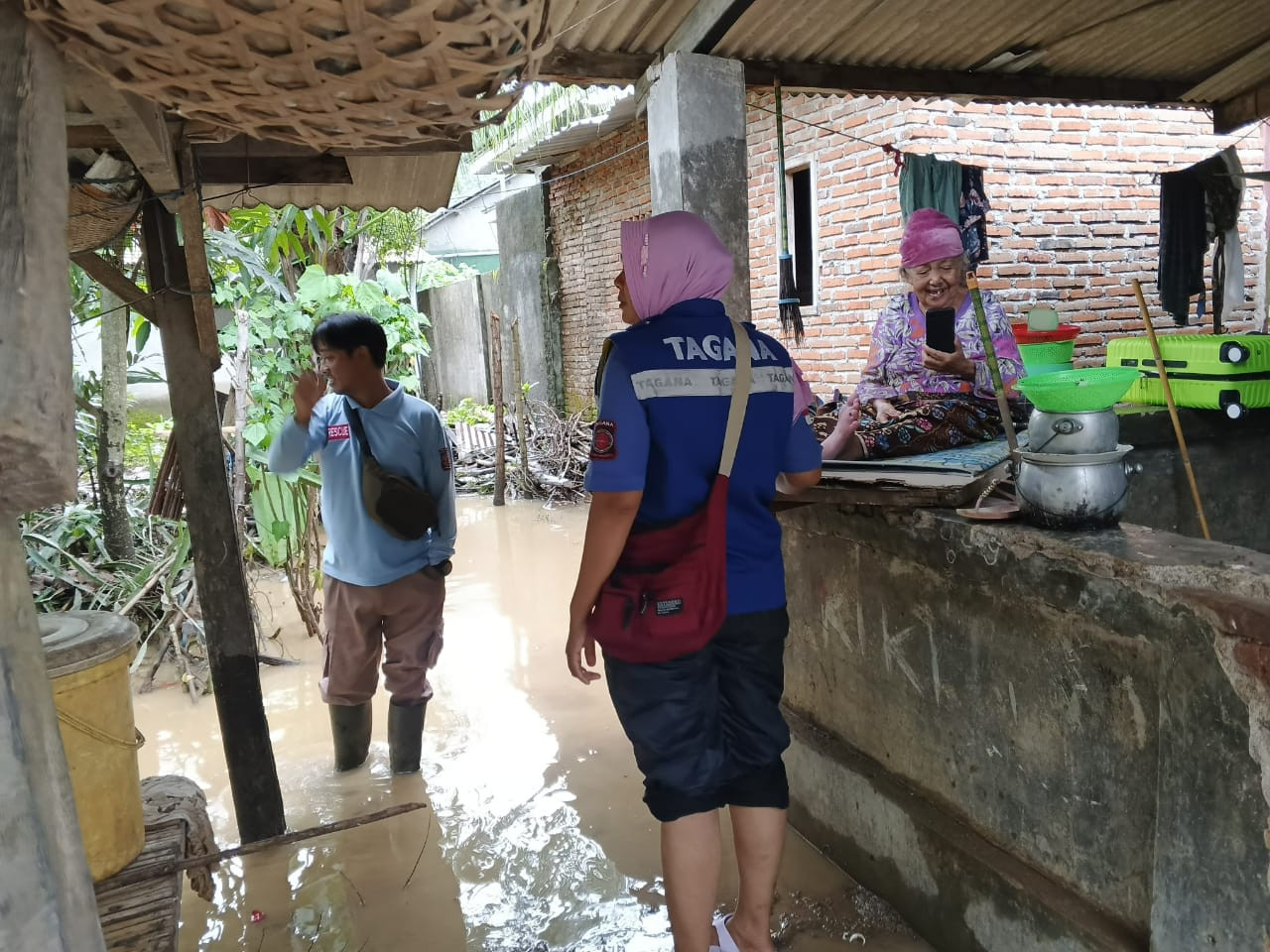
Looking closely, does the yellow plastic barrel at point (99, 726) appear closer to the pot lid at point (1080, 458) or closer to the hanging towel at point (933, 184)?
the pot lid at point (1080, 458)

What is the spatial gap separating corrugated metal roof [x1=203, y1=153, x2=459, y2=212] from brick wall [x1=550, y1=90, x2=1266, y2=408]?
12.8 ft

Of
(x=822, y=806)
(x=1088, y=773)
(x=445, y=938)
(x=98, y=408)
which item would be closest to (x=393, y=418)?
(x=445, y=938)

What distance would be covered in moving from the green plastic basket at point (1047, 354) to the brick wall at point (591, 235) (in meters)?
6.52

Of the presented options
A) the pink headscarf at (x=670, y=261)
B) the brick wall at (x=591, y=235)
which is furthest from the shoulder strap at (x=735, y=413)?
the brick wall at (x=591, y=235)

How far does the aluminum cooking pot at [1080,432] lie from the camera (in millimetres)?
2041

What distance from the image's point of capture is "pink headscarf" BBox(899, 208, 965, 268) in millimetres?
3703

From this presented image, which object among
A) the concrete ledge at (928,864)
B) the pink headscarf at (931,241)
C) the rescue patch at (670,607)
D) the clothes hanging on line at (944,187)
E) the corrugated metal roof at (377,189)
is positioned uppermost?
the clothes hanging on line at (944,187)

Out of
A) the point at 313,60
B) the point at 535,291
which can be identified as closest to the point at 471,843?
the point at 313,60

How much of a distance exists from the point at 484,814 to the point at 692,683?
1790 mm

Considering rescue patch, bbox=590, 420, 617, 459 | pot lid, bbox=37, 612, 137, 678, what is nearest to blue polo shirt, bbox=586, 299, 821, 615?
rescue patch, bbox=590, 420, 617, 459

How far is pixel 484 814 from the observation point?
140 inches

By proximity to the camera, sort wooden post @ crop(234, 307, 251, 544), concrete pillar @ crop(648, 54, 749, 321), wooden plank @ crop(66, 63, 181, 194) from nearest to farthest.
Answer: wooden plank @ crop(66, 63, 181, 194)
concrete pillar @ crop(648, 54, 749, 321)
wooden post @ crop(234, 307, 251, 544)

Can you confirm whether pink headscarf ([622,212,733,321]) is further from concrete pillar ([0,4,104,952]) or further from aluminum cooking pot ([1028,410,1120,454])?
concrete pillar ([0,4,104,952])

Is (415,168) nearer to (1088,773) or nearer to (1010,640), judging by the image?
(1010,640)
